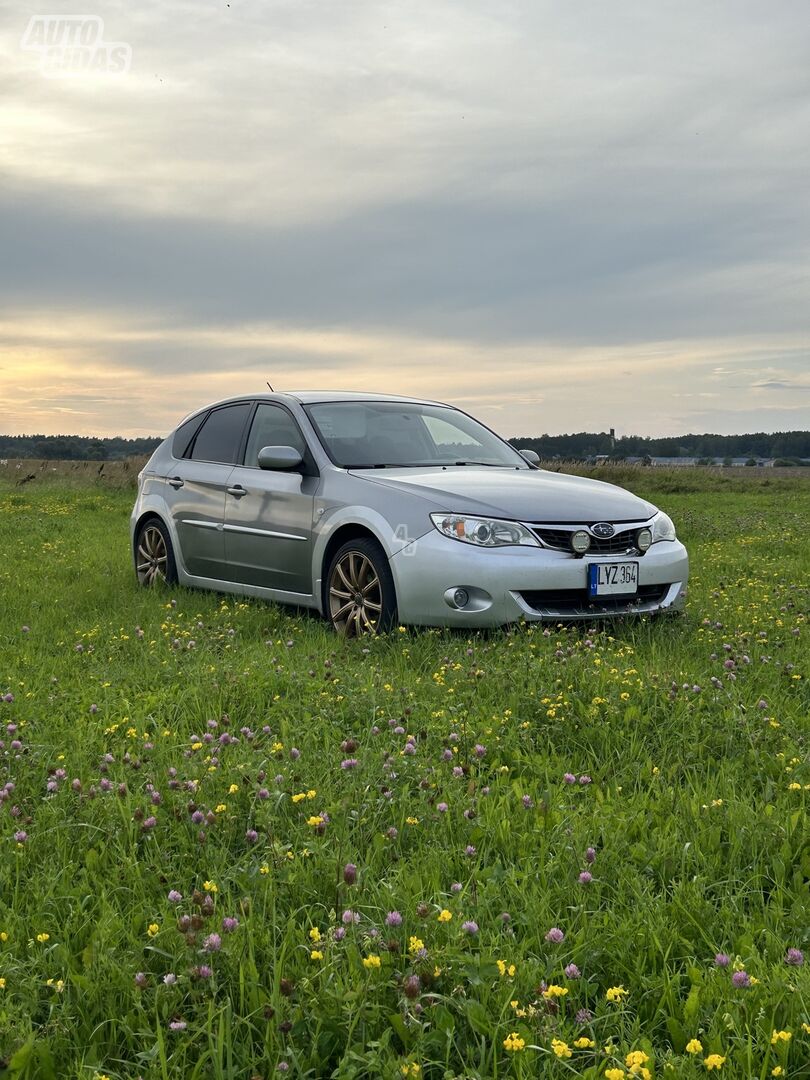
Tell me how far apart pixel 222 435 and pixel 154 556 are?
1.43 m

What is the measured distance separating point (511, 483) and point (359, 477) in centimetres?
104

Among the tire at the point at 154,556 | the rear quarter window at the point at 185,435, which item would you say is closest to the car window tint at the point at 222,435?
the rear quarter window at the point at 185,435

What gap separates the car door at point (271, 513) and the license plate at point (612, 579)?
6.64 ft

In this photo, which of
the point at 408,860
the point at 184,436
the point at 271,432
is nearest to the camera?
the point at 408,860

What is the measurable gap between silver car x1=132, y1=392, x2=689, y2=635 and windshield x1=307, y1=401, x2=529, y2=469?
14mm

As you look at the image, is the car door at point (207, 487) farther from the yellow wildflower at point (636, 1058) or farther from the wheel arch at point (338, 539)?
the yellow wildflower at point (636, 1058)

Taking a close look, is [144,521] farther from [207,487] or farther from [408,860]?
[408,860]

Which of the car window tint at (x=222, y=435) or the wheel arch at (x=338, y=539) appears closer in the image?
the wheel arch at (x=338, y=539)

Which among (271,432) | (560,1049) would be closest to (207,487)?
(271,432)

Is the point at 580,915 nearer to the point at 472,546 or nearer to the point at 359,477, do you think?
the point at 472,546

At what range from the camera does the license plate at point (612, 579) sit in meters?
6.51

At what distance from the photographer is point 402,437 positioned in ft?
26.0

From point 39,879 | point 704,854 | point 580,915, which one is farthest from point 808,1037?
point 39,879

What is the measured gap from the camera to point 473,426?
8672mm
